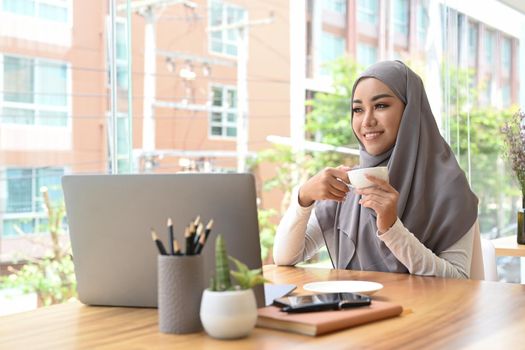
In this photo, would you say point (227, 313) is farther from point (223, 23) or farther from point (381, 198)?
point (223, 23)

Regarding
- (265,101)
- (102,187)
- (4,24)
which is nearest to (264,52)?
(265,101)

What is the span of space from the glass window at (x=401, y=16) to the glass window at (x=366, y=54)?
243mm

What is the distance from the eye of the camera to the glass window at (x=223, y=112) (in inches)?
175

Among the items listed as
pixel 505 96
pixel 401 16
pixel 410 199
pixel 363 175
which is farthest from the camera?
pixel 505 96

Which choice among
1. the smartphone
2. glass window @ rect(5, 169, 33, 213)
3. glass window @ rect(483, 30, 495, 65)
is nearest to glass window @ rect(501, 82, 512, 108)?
glass window @ rect(483, 30, 495, 65)

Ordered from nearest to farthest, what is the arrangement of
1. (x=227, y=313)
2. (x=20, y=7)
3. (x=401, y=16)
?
1. (x=227, y=313)
2. (x=20, y=7)
3. (x=401, y=16)

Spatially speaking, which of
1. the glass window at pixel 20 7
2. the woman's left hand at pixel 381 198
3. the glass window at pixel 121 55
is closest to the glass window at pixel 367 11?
the glass window at pixel 121 55

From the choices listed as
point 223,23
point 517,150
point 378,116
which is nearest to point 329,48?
point 223,23

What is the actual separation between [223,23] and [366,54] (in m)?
1.24

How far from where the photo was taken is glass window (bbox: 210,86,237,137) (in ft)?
14.5

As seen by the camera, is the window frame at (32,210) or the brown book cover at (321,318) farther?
the window frame at (32,210)

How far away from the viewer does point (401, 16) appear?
5.36 metres

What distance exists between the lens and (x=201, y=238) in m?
1.18

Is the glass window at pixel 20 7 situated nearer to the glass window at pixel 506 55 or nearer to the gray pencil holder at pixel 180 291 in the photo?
the gray pencil holder at pixel 180 291
